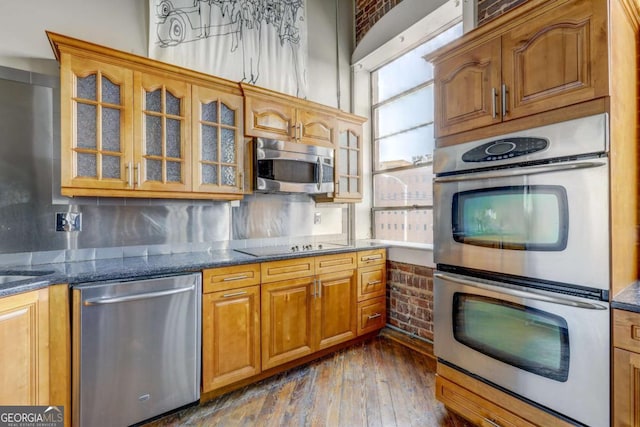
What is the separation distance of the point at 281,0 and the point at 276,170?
1.85 metres

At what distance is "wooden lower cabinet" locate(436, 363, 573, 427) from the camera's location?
1.52 m

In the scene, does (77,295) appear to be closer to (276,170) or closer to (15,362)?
(15,362)

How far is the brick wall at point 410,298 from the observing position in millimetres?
2875

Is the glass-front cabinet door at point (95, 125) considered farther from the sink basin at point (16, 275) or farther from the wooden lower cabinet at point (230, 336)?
the wooden lower cabinet at point (230, 336)

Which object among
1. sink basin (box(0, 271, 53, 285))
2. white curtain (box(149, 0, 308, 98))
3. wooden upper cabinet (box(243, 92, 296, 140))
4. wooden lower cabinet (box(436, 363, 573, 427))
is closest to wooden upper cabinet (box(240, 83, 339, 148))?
wooden upper cabinet (box(243, 92, 296, 140))

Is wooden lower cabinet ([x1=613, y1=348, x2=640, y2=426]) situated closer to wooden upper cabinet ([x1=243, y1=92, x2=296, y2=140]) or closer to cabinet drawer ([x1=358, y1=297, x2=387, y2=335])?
cabinet drawer ([x1=358, y1=297, x2=387, y2=335])

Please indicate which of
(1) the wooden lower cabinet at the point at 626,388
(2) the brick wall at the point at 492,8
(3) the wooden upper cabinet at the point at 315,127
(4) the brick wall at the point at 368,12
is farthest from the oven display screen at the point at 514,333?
(4) the brick wall at the point at 368,12

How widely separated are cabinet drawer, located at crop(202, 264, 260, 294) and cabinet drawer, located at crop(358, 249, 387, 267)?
1.07m

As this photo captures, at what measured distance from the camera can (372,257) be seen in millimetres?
3035

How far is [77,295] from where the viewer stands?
5.39 feet

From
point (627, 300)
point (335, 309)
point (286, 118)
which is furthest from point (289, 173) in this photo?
point (627, 300)

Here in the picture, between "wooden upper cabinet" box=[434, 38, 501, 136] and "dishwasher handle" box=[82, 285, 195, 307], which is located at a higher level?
"wooden upper cabinet" box=[434, 38, 501, 136]

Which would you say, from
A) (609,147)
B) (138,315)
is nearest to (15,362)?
(138,315)

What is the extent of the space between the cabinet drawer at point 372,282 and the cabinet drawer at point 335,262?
0.47 feet
